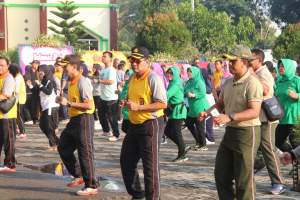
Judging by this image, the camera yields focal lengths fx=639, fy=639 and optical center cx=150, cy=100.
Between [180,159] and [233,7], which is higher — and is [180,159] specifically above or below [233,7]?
below

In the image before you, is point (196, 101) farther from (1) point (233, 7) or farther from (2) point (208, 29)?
(1) point (233, 7)

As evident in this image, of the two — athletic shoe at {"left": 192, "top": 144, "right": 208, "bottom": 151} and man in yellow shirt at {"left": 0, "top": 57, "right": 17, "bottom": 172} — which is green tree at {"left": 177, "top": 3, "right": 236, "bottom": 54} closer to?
athletic shoe at {"left": 192, "top": 144, "right": 208, "bottom": 151}

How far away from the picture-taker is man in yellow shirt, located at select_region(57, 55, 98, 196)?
25.9 ft

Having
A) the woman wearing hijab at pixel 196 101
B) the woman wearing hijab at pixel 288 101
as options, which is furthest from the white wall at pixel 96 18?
the woman wearing hijab at pixel 288 101

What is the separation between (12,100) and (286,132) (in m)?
3.98

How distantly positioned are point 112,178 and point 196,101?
130 inches

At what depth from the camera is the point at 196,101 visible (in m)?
12.0

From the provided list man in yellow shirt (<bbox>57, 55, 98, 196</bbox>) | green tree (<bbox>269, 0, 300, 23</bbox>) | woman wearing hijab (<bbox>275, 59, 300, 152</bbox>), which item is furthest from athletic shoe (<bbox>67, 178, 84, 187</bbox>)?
green tree (<bbox>269, 0, 300, 23</bbox>)

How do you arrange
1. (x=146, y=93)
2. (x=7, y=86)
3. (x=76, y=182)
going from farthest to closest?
(x=7, y=86) < (x=76, y=182) < (x=146, y=93)

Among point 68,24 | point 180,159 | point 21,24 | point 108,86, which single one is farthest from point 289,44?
point 21,24

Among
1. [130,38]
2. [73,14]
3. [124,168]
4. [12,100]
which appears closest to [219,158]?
[124,168]

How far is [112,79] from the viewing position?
13672 millimetres

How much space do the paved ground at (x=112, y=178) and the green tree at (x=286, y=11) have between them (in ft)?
157

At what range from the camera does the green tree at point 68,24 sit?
4641 cm
